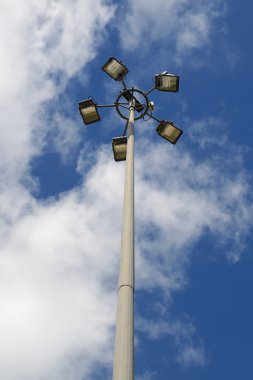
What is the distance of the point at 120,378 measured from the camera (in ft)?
14.3

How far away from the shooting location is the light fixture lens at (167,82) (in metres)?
10.4

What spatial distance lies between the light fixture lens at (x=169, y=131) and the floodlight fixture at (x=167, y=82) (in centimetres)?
76

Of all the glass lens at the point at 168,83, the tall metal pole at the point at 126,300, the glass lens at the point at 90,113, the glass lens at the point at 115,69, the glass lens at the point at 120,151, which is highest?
the glass lens at the point at 115,69

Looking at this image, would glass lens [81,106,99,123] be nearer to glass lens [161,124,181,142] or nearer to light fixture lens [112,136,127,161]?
light fixture lens [112,136,127,161]

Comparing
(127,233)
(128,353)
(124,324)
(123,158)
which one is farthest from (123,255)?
(123,158)

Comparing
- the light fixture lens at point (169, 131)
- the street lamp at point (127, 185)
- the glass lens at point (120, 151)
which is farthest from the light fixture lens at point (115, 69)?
the glass lens at point (120, 151)

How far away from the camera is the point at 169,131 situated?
33.5ft

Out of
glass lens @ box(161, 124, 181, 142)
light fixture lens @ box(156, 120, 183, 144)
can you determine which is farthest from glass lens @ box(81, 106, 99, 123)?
glass lens @ box(161, 124, 181, 142)

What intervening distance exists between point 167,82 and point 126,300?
20.4 ft

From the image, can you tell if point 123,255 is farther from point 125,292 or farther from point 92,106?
point 92,106

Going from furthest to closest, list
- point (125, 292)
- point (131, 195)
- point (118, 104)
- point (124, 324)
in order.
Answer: point (118, 104)
point (131, 195)
point (125, 292)
point (124, 324)

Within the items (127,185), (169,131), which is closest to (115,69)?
(169,131)

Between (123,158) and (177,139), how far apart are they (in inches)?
45.5

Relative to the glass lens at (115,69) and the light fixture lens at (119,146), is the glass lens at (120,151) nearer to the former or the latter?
the light fixture lens at (119,146)
